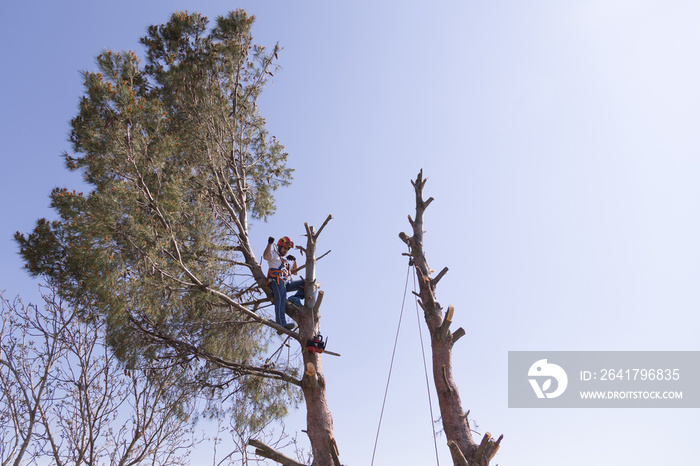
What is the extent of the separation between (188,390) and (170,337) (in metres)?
0.77

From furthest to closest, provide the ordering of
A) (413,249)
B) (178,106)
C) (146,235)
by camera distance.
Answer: (178,106) → (413,249) → (146,235)

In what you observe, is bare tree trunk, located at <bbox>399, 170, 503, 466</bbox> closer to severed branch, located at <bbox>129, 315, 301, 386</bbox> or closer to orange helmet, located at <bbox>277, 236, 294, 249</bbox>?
orange helmet, located at <bbox>277, 236, 294, 249</bbox>

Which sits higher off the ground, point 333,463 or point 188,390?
point 188,390

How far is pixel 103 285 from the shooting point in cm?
432

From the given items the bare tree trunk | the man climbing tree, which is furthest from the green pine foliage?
the bare tree trunk

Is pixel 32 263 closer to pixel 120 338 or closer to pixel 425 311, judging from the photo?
pixel 120 338

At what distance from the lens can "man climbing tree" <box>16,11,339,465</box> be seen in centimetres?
466

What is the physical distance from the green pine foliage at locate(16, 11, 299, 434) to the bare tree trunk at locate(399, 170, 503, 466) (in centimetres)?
184

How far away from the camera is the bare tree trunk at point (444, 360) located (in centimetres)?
410

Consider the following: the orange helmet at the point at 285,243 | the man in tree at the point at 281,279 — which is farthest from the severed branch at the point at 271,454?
the orange helmet at the point at 285,243

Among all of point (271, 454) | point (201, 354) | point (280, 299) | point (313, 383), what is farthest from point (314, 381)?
point (201, 354)

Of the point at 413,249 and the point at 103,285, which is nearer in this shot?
the point at 103,285

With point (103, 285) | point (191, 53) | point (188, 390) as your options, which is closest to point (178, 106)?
point (191, 53)

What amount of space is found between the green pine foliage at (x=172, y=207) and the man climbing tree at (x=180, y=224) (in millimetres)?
15
